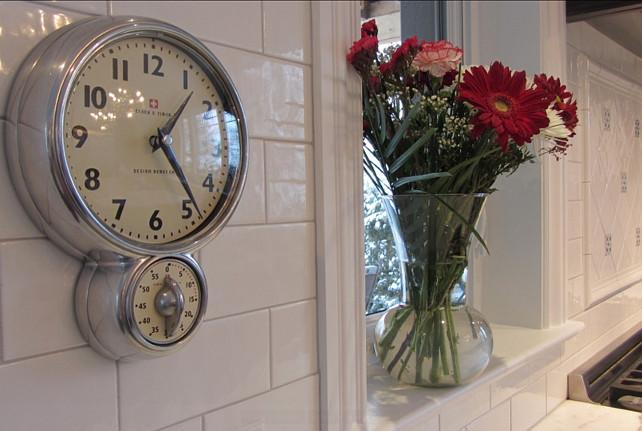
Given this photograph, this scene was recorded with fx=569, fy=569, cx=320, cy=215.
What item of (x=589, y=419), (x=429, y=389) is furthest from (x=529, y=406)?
(x=429, y=389)

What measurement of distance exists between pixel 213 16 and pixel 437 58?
0.39 m

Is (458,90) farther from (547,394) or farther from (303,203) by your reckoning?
(547,394)

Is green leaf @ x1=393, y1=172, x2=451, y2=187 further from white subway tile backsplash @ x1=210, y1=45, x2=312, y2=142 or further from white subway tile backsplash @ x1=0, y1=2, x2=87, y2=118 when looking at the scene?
white subway tile backsplash @ x1=0, y1=2, x2=87, y2=118

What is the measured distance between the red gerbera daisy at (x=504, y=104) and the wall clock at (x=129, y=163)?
0.39 m

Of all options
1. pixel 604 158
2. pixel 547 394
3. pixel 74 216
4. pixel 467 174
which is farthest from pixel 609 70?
pixel 74 216

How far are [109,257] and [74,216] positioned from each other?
0.21 feet

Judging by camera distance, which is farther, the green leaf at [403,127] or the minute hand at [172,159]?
the green leaf at [403,127]

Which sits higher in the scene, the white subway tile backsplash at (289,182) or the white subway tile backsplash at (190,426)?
the white subway tile backsplash at (289,182)

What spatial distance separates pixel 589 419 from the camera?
4.65 feet

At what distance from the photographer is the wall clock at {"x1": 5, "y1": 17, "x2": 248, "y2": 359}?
476mm

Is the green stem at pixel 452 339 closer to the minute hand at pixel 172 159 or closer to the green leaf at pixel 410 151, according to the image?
the green leaf at pixel 410 151

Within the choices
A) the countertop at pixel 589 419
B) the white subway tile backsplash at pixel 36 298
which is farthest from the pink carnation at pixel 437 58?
the countertop at pixel 589 419

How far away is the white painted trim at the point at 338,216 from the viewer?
776 millimetres

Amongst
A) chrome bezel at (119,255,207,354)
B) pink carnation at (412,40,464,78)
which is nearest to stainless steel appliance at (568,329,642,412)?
pink carnation at (412,40,464,78)
